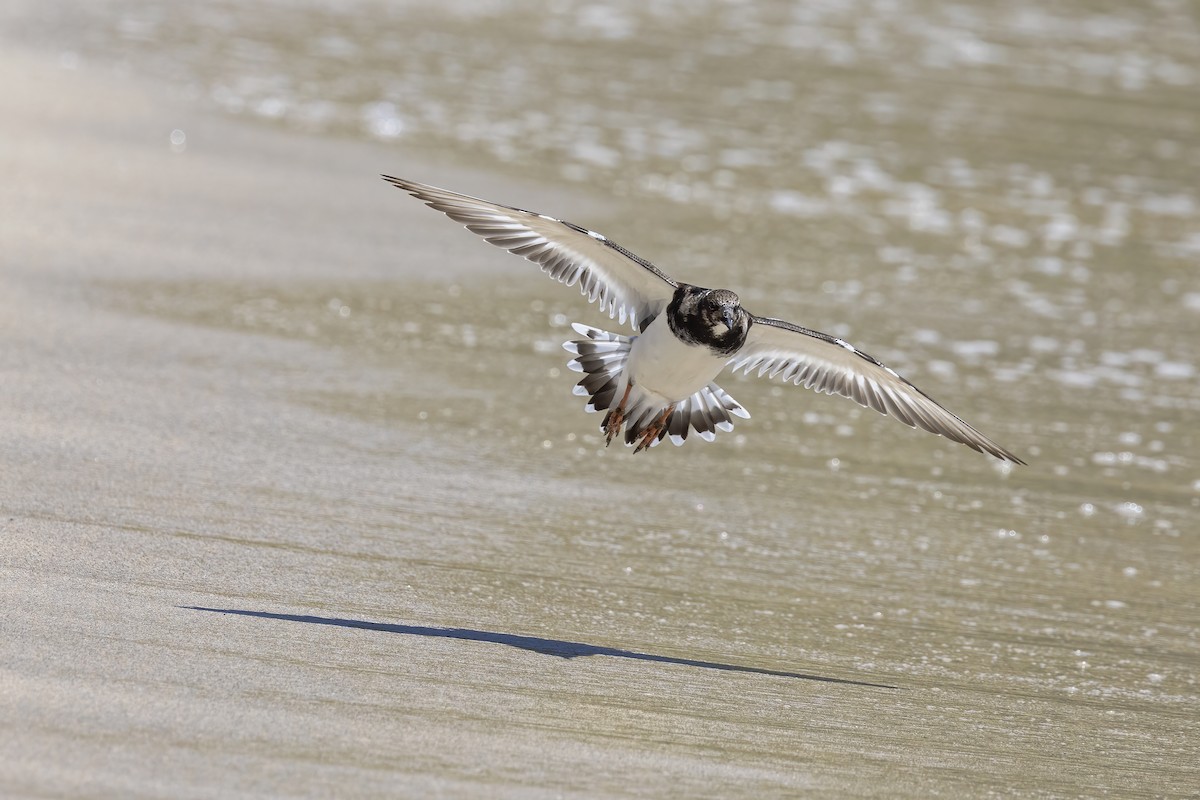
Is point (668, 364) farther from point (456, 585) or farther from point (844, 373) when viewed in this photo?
point (456, 585)

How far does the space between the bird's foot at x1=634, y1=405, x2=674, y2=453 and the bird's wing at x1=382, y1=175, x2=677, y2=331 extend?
0.32 m

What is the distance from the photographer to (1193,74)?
45.9ft

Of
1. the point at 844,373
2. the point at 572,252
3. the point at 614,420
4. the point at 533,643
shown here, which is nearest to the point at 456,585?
the point at 533,643

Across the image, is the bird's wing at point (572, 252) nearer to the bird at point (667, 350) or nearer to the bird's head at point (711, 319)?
the bird at point (667, 350)

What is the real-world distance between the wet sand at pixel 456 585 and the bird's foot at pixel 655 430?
0.52 ft

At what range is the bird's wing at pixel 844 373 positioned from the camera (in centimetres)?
508

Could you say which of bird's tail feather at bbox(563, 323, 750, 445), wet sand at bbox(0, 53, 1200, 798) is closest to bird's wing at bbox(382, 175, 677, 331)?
bird's tail feather at bbox(563, 323, 750, 445)

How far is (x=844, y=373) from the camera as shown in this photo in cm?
546

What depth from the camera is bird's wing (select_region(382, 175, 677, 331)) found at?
5.01m

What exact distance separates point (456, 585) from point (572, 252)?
1.43m

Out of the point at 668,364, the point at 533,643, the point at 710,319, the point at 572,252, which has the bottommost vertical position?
the point at 533,643

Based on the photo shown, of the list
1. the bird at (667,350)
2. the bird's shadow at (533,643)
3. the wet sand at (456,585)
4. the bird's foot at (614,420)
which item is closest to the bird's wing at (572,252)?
the bird at (667,350)

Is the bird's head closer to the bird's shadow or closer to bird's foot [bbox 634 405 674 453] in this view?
bird's foot [bbox 634 405 674 453]

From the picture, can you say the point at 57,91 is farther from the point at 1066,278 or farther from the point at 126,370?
the point at 1066,278
